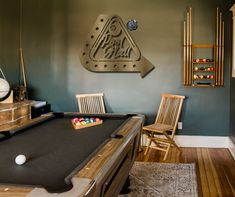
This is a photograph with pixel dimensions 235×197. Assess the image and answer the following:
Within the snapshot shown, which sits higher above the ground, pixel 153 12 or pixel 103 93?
pixel 153 12

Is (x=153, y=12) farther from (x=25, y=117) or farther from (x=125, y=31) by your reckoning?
(x=25, y=117)

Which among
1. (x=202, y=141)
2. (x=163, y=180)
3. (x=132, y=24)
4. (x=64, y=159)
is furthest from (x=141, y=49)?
(x=64, y=159)

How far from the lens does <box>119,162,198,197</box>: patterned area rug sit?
9.86ft

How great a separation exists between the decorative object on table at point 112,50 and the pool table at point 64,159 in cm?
200

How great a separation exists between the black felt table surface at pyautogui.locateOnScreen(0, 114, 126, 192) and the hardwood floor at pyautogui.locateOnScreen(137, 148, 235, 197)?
4.14 feet

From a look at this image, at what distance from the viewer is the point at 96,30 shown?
4859mm

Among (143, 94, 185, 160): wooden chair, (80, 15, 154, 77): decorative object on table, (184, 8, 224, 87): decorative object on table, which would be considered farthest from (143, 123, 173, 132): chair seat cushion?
(80, 15, 154, 77): decorative object on table

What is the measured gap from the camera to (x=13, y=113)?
13.3 ft

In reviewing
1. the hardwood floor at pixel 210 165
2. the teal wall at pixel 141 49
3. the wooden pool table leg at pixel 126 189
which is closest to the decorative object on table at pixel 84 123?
the wooden pool table leg at pixel 126 189

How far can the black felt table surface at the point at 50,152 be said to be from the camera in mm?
1389

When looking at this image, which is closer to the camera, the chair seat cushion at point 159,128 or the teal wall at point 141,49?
the chair seat cushion at point 159,128

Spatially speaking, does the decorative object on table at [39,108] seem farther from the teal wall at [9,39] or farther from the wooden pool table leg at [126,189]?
the wooden pool table leg at [126,189]

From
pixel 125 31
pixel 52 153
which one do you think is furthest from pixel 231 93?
pixel 52 153

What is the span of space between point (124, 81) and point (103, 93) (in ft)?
1.32
